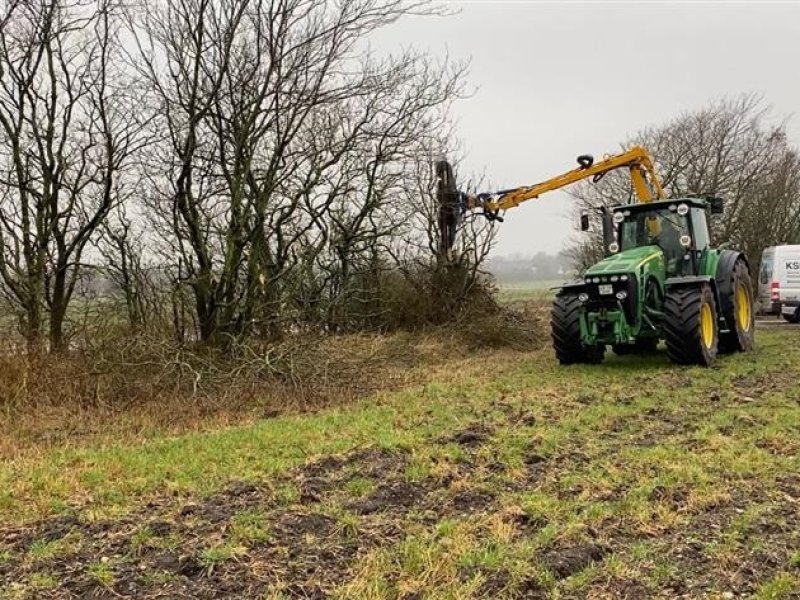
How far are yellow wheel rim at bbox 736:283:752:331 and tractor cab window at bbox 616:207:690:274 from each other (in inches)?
61.6

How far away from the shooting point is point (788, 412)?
6879mm

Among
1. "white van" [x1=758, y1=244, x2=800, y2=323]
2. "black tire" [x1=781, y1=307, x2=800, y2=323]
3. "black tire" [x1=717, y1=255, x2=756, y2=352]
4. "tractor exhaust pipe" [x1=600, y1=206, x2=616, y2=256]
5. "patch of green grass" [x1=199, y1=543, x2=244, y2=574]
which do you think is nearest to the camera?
"patch of green grass" [x1=199, y1=543, x2=244, y2=574]

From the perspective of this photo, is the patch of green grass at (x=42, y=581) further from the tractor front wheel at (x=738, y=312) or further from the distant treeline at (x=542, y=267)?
the distant treeline at (x=542, y=267)

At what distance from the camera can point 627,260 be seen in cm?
1023

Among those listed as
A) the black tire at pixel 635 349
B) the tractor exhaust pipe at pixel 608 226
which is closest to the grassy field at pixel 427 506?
the black tire at pixel 635 349

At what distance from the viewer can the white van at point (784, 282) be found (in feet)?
55.6

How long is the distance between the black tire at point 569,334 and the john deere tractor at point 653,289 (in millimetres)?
14

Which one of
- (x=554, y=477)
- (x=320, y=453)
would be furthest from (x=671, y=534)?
(x=320, y=453)

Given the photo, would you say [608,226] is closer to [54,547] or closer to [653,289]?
[653,289]

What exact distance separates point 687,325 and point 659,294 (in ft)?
3.07

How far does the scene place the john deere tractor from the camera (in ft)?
32.3

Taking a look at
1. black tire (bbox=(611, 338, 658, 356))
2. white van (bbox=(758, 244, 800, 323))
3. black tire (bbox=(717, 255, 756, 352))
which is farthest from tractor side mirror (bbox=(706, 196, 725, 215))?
white van (bbox=(758, 244, 800, 323))

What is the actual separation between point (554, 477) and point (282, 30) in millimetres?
7788

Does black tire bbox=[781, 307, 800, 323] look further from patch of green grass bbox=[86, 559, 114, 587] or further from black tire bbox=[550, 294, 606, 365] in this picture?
patch of green grass bbox=[86, 559, 114, 587]
